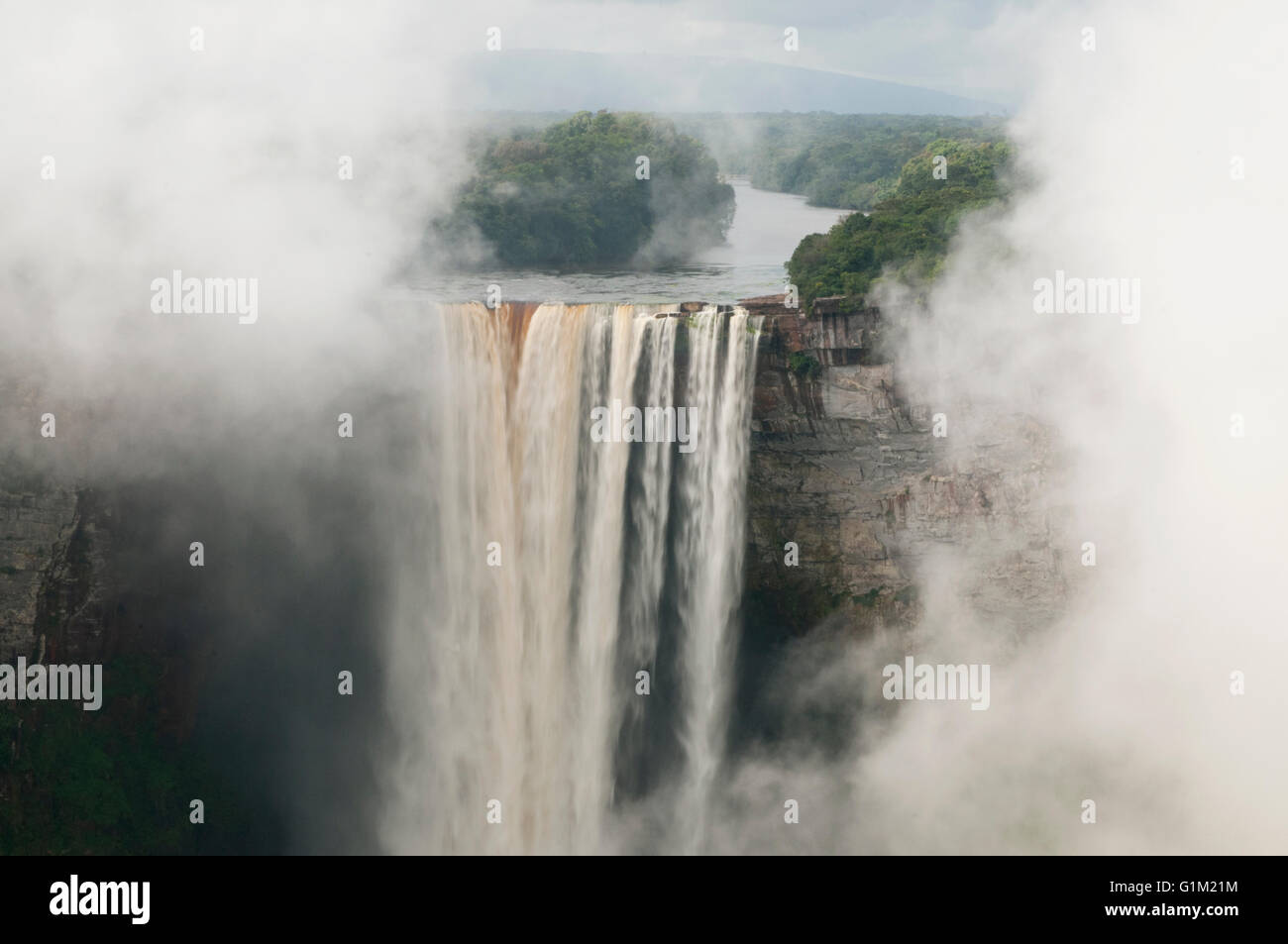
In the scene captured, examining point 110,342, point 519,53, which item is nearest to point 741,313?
point 110,342

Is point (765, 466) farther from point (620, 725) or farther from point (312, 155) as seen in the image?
point (312, 155)

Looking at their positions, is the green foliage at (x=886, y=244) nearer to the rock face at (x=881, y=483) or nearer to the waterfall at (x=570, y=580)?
the rock face at (x=881, y=483)

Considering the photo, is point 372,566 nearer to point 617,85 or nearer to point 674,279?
point 674,279

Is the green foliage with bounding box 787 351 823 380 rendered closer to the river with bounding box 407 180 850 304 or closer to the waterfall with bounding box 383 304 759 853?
the waterfall with bounding box 383 304 759 853

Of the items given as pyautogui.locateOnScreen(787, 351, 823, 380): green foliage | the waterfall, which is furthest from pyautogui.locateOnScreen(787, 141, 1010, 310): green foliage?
the waterfall

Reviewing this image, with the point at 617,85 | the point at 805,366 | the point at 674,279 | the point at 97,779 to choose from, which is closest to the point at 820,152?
the point at 617,85

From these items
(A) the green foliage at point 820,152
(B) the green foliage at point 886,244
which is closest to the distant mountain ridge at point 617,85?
(A) the green foliage at point 820,152
